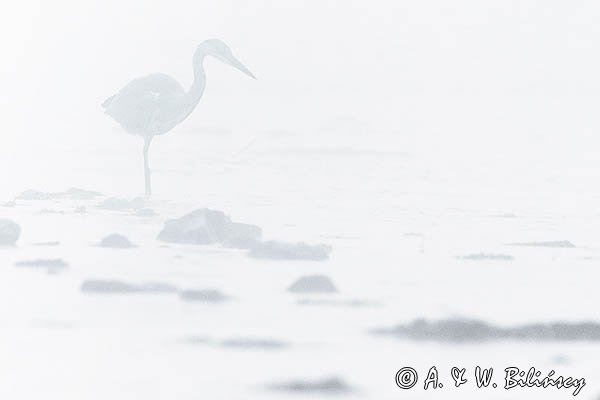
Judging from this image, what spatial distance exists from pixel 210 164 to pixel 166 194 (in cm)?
333

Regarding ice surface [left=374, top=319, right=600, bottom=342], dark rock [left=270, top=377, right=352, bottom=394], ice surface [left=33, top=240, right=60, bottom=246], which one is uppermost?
ice surface [left=33, top=240, right=60, bottom=246]

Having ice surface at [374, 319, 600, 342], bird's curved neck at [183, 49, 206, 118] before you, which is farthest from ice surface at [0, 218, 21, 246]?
bird's curved neck at [183, 49, 206, 118]

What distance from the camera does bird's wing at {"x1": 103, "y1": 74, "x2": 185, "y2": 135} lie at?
13.4 metres

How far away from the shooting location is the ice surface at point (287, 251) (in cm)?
895

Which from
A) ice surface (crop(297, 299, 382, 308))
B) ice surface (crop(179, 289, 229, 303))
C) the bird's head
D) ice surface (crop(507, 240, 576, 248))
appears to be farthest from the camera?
the bird's head

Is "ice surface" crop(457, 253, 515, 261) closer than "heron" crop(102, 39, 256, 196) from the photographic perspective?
Yes

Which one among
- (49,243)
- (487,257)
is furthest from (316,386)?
(49,243)

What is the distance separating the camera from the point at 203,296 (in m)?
7.61

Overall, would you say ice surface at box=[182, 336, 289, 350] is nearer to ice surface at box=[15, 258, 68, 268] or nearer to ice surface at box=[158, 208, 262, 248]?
ice surface at box=[15, 258, 68, 268]

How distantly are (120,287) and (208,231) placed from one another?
184 cm

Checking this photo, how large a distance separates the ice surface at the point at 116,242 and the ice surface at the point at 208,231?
0.33 m

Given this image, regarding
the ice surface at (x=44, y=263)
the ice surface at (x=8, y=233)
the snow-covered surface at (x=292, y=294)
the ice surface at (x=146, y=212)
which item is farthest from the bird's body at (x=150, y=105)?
the ice surface at (x=44, y=263)

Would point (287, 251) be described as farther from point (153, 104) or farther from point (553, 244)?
point (153, 104)

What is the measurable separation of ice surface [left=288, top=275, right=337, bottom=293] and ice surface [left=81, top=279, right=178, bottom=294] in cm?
73
